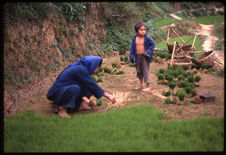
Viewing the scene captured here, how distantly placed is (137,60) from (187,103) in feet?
6.03

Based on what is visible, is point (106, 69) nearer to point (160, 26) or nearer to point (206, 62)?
point (206, 62)

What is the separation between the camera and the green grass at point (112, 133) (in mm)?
3521

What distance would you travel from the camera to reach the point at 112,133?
3949 mm

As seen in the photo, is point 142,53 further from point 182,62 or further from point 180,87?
point 182,62

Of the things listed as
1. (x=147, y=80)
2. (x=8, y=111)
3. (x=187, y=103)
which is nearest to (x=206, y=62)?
(x=147, y=80)

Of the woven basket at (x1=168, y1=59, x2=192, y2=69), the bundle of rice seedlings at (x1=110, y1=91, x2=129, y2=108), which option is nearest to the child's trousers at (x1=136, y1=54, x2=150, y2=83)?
the bundle of rice seedlings at (x1=110, y1=91, x2=129, y2=108)

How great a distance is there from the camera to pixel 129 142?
11.9ft

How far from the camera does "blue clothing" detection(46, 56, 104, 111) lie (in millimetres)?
4777

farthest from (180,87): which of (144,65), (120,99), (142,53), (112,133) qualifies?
(112,133)

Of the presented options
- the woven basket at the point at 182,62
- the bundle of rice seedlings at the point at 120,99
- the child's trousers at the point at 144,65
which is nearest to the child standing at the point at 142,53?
the child's trousers at the point at 144,65

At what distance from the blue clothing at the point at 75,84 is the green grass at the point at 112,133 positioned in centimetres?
38

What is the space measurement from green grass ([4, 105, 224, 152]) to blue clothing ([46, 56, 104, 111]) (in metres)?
0.38

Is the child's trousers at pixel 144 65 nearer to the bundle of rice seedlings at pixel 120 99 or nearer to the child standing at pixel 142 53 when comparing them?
the child standing at pixel 142 53

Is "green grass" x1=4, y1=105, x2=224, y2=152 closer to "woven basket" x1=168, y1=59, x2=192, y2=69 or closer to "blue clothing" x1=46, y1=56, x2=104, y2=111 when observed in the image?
"blue clothing" x1=46, y1=56, x2=104, y2=111
